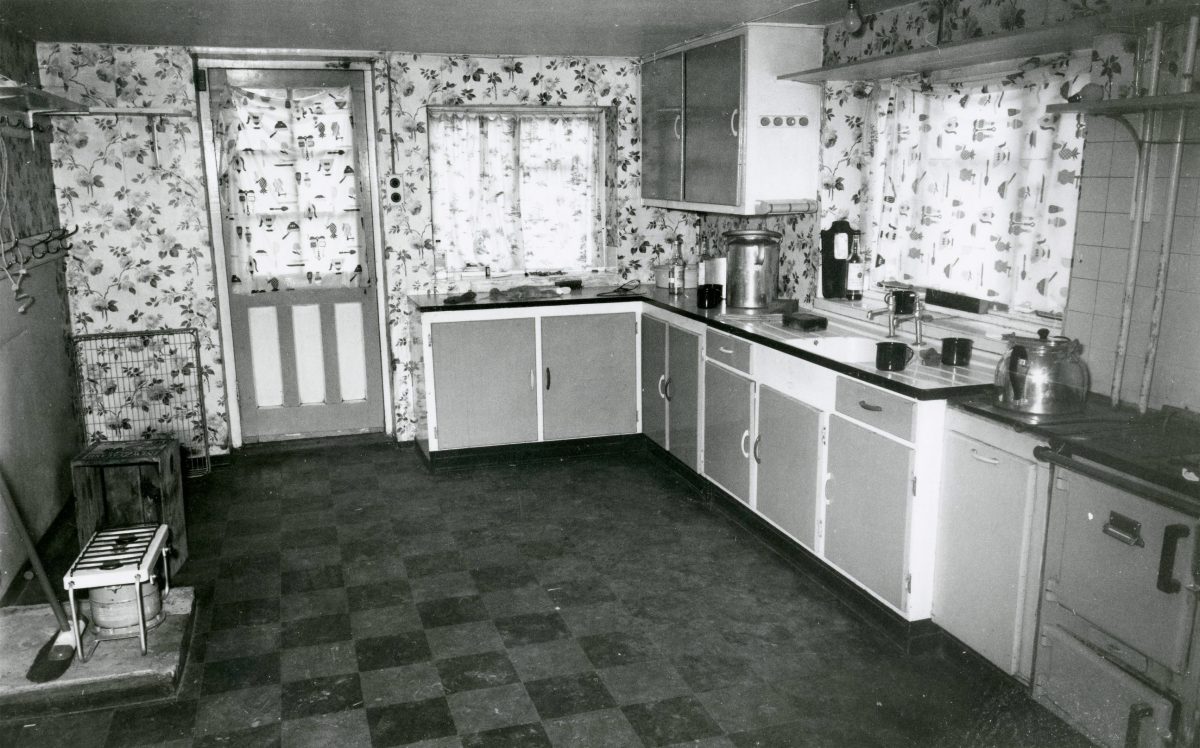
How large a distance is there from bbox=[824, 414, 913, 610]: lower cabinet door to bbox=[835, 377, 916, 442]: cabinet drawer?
41 millimetres

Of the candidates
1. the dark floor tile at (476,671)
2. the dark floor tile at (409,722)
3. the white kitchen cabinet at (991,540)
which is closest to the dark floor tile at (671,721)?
the dark floor tile at (476,671)

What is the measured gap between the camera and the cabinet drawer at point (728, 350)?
409cm

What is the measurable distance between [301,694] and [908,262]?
2.99m

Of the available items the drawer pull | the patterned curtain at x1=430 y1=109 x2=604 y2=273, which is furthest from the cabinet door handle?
the patterned curtain at x1=430 y1=109 x2=604 y2=273

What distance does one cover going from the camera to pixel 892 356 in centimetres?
319

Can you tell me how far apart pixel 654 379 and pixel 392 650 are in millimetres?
2416

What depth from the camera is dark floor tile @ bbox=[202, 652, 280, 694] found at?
2.95 m

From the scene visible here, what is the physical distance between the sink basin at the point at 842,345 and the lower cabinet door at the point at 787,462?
23 cm

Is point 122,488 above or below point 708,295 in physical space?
below

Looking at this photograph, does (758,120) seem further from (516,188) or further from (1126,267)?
(1126,267)

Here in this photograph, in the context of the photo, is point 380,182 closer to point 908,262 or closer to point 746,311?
point 746,311

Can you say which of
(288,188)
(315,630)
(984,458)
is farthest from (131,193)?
(984,458)

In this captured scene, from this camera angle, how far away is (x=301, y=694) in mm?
2896

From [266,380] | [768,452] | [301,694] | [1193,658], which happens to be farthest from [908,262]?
[266,380]
